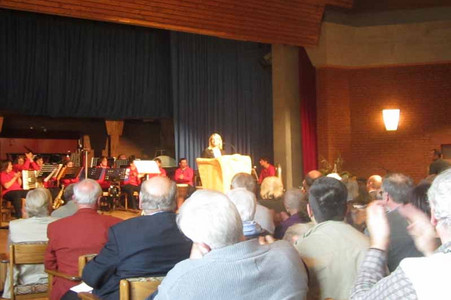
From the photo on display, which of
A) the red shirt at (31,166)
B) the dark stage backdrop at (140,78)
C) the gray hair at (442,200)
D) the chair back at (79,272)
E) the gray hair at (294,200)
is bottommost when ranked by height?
the chair back at (79,272)

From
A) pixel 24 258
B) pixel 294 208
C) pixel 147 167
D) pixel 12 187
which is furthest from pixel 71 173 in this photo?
pixel 294 208

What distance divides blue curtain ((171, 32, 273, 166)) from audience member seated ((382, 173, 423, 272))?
960cm

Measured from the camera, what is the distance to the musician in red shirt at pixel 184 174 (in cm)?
1180

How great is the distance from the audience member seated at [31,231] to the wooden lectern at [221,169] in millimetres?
5192

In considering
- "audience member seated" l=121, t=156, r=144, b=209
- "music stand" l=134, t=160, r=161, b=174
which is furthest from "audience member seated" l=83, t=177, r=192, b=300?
"audience member seated" l=121, t=156, r=144, b=209

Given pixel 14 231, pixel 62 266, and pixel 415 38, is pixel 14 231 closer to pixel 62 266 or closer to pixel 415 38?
pixel 62 266

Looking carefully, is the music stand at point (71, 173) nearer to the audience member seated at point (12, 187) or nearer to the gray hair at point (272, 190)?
the audience member seated at point (12, 187)

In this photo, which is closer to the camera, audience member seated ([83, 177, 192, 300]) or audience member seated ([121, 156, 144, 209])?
audience member seated ([83, 177, 192, 300])

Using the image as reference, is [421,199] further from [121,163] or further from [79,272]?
[121,163]

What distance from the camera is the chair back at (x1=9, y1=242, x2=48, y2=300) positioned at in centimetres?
370

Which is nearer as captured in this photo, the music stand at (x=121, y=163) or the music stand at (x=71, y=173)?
the music stand at (x=71, y=173)

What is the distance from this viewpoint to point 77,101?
11.9 metres

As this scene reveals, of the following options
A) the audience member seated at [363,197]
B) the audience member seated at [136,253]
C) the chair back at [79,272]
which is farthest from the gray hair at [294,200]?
the chair back at [79,272]

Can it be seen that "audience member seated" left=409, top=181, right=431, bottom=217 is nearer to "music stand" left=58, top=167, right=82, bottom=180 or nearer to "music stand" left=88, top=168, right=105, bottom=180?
"music stand" left=88, top=168, right=105, bottom=180
